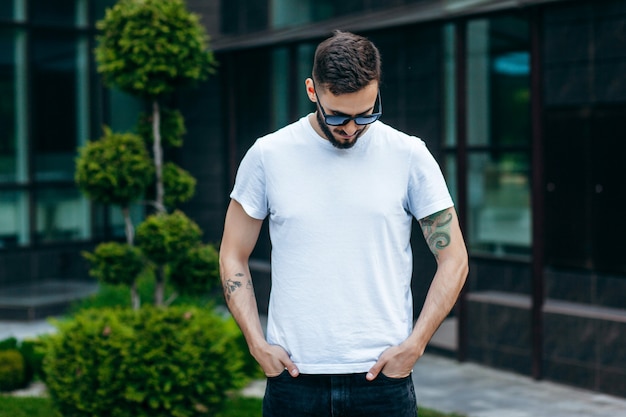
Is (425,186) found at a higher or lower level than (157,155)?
lower

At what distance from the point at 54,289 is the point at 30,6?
4.16 m

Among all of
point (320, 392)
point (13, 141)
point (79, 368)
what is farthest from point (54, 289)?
point (320, 392)

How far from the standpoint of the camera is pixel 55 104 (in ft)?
48.1

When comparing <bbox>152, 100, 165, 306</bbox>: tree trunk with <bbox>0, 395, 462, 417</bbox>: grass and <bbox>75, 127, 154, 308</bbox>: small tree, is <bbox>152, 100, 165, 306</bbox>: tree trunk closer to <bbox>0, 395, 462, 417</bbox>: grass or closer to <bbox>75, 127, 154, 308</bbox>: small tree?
<bbox>75, 127, 154, 308</bbox>: small tree

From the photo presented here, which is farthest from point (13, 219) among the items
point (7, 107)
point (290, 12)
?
point (290, 12)

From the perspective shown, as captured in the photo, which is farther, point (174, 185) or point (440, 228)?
point (174, 185)

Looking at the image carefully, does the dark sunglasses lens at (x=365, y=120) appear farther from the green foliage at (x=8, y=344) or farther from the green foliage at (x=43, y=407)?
the green foliage at (x=8, y=344)

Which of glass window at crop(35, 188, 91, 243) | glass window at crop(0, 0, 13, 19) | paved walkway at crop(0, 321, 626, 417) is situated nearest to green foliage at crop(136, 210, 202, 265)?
paved walkway at crop(0, 321, 626, 417)

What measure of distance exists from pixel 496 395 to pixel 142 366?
347 centimetres

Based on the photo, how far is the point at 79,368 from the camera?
22.4ft

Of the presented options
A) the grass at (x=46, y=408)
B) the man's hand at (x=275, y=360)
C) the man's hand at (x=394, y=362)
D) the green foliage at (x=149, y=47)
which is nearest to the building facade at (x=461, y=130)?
the grass at (x=46, y=408)

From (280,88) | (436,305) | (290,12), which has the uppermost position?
A: (290,12)

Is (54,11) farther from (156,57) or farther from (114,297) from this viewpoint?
(156,57)

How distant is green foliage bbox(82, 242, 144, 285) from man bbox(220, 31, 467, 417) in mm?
4652
